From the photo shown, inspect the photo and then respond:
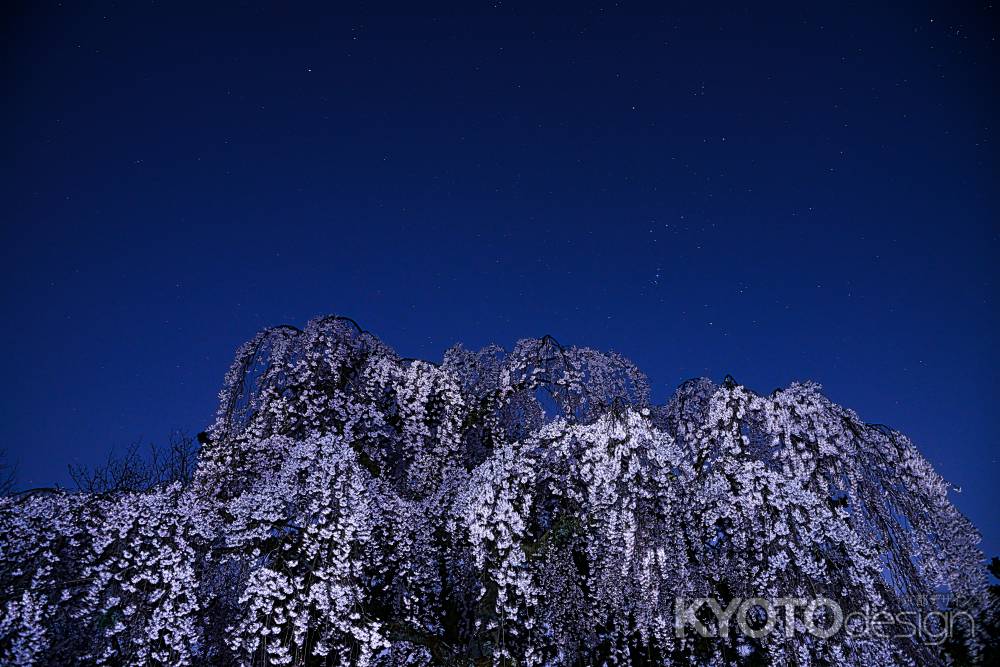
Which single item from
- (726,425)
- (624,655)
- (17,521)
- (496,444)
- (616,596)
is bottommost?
(624,655)

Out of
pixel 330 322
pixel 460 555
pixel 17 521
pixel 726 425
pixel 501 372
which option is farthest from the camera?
pixel 501 372

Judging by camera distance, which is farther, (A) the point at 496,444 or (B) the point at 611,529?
(A) the point at 496,444

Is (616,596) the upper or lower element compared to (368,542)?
lower

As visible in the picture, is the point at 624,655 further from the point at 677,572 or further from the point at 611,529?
the point at 611,529

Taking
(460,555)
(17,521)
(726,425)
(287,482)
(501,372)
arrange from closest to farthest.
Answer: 1. (17,521)
2. (287,482)
3. (460,555)
4. (726,425)
5. (501,372)

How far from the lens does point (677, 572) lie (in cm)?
623

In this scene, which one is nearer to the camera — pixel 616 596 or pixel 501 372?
pixel 616 596

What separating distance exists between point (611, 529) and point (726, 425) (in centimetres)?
225

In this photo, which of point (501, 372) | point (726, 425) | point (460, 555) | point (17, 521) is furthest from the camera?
point (501, 372)

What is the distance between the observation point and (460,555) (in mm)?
6402

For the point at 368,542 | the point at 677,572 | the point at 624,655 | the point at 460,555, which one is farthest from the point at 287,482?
the point at 624,655

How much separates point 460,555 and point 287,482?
227 centimetres

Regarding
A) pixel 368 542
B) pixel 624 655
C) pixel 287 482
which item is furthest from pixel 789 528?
pixel 287 482

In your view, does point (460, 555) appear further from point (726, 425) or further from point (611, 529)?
point (726, 425)
